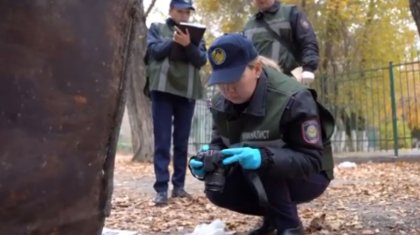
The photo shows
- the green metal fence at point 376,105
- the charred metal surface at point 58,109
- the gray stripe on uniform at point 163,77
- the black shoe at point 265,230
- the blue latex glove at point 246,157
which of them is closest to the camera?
the charred metal surface at point 58,109

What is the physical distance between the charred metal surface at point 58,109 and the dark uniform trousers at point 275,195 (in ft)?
3.33

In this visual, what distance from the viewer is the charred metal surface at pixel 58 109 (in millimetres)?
1224

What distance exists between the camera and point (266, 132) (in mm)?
2303

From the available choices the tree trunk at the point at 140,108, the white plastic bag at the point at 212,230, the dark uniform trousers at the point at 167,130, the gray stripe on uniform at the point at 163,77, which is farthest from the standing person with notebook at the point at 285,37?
the tree trunk at the point at 140,108

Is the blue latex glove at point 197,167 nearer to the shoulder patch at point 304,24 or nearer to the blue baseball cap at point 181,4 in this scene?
the shoulder patch at point 304,24

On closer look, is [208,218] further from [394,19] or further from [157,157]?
[394,19]

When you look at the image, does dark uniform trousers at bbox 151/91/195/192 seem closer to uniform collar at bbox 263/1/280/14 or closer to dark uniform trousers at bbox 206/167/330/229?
uniform collar at bbox 263/1/280/14

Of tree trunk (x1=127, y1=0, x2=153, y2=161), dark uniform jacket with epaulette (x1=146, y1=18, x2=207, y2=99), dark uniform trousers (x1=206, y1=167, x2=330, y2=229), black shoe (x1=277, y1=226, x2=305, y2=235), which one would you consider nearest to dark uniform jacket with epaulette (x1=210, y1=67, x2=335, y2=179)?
dark uniform trousers (x1=206, y1=167, x2=330, y2=229)

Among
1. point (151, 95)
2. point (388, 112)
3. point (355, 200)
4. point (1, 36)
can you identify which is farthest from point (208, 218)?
point (388, 112)

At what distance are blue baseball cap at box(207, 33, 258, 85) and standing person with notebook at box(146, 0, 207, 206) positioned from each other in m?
1.63

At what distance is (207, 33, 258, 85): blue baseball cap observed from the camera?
2180 mm

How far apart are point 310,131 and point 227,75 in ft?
1.27

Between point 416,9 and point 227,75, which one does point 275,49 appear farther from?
point 227,75

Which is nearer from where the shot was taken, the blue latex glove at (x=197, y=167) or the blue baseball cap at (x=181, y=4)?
the blue latex glove at (x=197, y=167)
